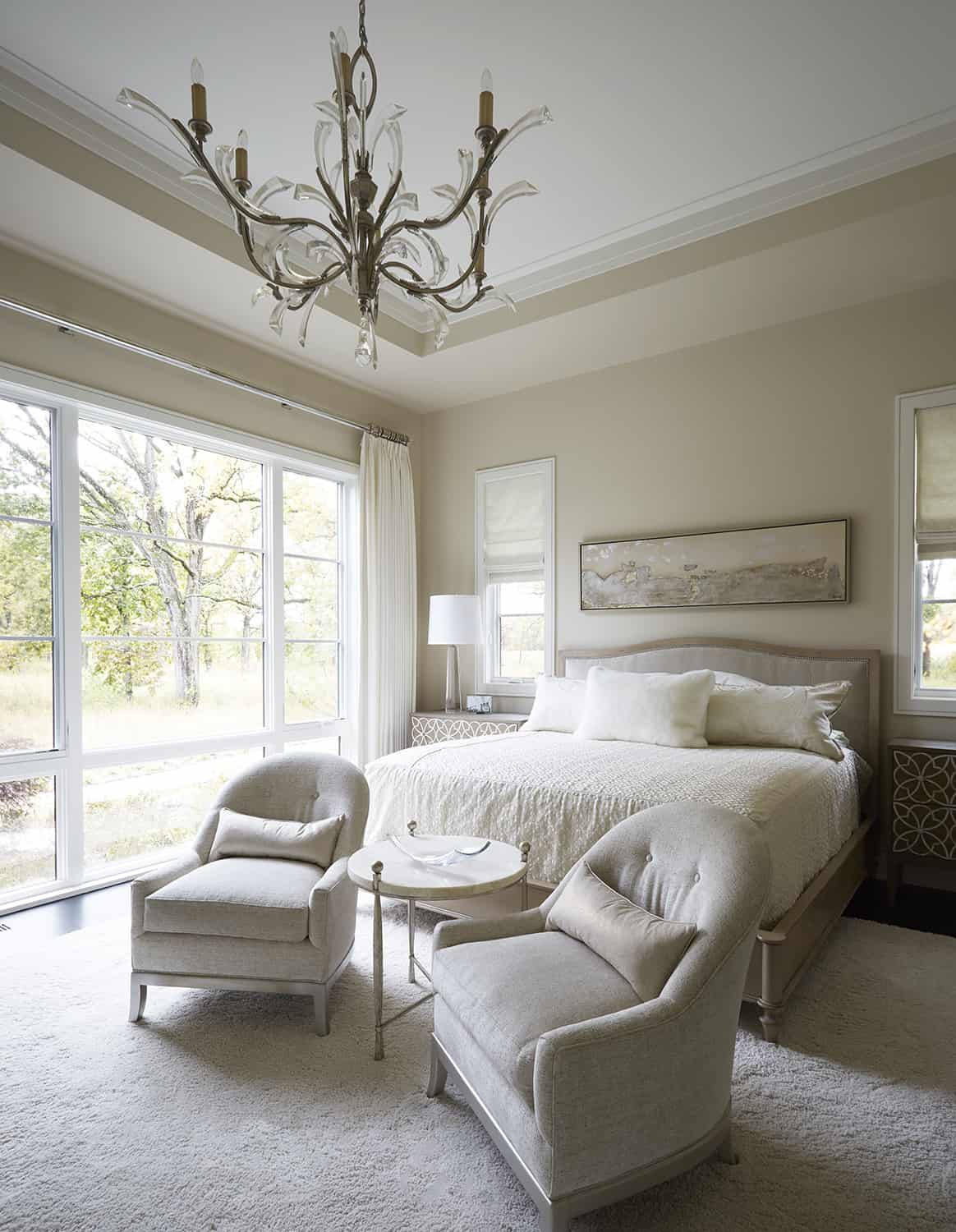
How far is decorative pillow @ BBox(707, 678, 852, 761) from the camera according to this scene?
11.2 ft

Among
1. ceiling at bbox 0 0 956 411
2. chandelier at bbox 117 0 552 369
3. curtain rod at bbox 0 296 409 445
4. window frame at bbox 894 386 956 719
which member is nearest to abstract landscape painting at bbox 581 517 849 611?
window frame at bbox 894 386 956 719

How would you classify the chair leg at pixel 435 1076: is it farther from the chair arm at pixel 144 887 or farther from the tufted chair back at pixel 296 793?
the chair arm at pixel 144 887

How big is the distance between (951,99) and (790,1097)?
11.3 feet

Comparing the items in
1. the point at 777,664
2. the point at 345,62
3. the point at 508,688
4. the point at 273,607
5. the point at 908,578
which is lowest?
the point at 508,688

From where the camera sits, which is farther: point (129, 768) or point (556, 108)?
point (129, 768)

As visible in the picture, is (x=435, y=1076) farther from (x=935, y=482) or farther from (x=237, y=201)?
(x=935, y=482)

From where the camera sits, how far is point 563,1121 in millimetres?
1418

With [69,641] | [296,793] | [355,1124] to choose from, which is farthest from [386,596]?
[355,1124]

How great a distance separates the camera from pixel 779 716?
11.5 ft

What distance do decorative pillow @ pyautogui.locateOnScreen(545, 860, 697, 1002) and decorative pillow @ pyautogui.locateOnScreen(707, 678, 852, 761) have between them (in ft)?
5.91

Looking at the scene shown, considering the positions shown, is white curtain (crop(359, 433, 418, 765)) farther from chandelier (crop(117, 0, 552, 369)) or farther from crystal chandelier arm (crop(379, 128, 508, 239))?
crystal chandelier arm (crop(379, 128, 508, 239))

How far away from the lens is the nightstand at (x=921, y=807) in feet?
11.0

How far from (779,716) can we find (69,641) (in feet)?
11.2

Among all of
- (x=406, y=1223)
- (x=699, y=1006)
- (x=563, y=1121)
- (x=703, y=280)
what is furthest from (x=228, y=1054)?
(x=703, y=280)
